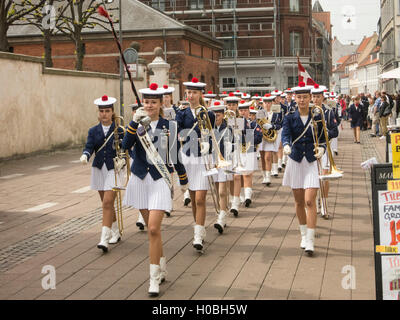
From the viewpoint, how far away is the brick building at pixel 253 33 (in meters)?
65.2

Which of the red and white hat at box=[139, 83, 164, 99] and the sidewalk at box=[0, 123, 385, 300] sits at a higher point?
the red and white hat at box=[139, 83, 164, 99]

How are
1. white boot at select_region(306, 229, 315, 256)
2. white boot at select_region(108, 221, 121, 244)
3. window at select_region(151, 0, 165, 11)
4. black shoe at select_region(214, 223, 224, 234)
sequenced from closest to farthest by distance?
white boot at select_region(306, 229, 315, 256) → white boot at select_region(108, 221, 121, 244) → black shoe at select_region(214, 223, 224, 234) → window at select_region(151, 0, 165, 11)

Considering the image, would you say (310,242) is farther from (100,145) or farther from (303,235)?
(100,145)

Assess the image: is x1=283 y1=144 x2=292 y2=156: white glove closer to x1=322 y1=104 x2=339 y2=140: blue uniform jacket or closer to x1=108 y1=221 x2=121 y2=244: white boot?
x1=322 y1=104 x2=339 y2=140: blue uniform jacket

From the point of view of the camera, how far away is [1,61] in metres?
19.0

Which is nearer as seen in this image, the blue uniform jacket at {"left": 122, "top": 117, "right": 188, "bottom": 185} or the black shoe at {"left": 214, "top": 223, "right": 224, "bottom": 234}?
the blue uniform jacket at {"left": 122, "top": 117, "right": 188, "bottom": 185}

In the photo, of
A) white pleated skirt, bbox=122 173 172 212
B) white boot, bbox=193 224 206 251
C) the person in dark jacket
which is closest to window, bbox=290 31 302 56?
the person in dark jacket

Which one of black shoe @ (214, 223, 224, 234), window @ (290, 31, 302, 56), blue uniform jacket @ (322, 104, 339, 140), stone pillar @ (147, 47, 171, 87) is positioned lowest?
black shoe @ (214, 223, 224, 234)

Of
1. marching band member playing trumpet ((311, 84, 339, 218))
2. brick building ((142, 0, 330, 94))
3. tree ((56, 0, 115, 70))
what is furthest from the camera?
brick building ((142, 0, 330, 94))

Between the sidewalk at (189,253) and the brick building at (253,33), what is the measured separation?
5324cm

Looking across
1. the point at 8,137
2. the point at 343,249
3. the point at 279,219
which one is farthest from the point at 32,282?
the point at 8,137

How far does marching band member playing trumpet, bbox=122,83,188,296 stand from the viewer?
6445mm

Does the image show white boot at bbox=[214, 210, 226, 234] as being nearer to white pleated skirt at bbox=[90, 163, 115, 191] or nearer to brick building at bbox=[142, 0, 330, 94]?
white pleated skirt at bbox=[90, 163, 115, 191]
